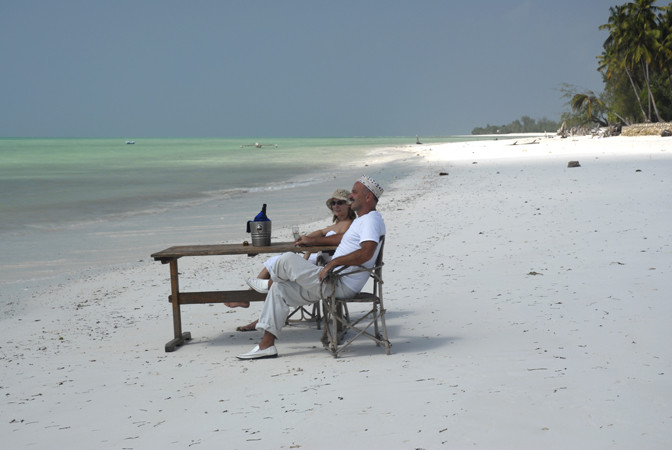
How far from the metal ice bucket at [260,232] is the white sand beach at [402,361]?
30.8 inches

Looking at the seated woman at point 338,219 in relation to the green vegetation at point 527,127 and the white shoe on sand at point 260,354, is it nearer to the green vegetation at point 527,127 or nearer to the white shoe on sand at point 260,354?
the white shoe on sand at point 260,354

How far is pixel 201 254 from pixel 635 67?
55.4m

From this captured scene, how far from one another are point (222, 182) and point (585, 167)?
13839 mm

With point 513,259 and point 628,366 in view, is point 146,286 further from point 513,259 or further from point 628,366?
point 628,366

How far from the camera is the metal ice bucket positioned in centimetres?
539

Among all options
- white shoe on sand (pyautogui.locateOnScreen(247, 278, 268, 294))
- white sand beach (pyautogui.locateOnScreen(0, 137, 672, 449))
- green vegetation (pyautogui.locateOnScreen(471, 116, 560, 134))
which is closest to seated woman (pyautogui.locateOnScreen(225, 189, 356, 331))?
white shoe on sand (pyautogui.locateOnScreen(247, 278, 268, 294))

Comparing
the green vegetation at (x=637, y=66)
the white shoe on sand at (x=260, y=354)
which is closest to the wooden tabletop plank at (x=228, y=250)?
the white shoe on sand at (x=260, y=354)

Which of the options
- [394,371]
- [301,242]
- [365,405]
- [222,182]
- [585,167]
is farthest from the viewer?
[222,182]

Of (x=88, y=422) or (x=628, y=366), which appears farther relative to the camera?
(x=628, y=366)

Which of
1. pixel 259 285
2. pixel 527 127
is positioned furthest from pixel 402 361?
pixel 527 127

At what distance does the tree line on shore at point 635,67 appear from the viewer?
153 feet

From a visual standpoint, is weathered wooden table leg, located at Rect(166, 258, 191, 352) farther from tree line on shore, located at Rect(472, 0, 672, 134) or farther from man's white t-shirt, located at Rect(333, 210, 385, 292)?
tree line on shore, located at Rect(472, 0, 672, 134)

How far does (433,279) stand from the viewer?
23.8 ft

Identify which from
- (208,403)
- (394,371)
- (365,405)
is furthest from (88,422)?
(394,371)
